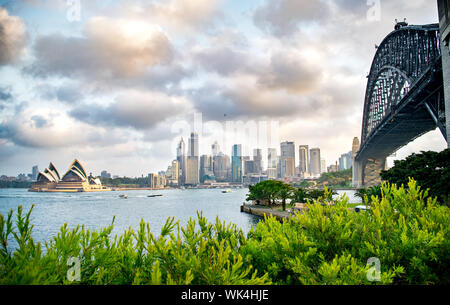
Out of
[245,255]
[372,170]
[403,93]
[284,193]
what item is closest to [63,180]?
[284,193]

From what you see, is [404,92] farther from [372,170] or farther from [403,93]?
[372,170]

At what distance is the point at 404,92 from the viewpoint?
2026 inches

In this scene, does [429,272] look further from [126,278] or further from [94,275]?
[94,275]

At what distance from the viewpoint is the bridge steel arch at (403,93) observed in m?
35.5

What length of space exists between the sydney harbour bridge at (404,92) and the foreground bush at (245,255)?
26.0 metres

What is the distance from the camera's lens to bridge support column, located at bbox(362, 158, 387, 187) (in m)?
93.2

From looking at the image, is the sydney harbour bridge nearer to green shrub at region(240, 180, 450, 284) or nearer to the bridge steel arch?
the bridge steel arch

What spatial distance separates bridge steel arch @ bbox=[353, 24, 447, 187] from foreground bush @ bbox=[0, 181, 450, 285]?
34.9 metres

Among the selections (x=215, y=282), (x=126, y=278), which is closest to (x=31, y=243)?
(x=126, y=278)

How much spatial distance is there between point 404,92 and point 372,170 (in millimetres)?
53359
